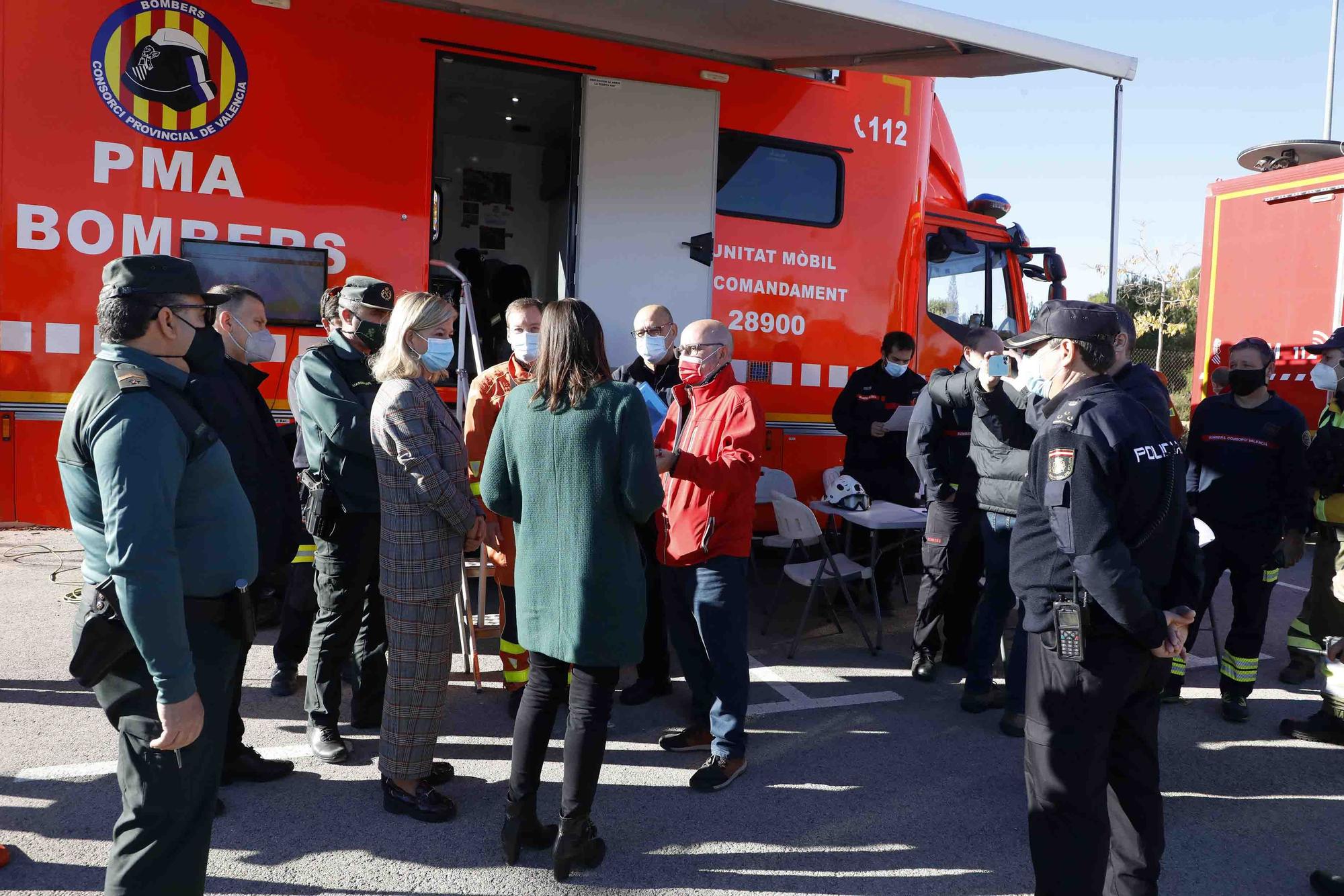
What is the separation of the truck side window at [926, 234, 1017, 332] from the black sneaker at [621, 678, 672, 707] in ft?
10.9

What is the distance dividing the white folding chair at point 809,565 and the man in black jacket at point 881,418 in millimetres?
661

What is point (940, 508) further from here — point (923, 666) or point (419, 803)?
point (419, 803)

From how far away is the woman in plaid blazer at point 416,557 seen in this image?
10.1 feet

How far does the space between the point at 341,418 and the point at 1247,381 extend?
387cm

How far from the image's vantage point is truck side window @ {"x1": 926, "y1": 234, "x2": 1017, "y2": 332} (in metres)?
6.40

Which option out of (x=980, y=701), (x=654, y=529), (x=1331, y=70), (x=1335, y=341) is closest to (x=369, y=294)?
(x=654, y=529)

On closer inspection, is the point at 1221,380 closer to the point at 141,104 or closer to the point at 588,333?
the point at 588,333

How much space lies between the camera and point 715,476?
3.27 metres

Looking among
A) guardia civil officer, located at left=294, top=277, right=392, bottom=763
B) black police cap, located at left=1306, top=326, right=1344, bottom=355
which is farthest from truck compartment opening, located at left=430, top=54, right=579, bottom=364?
black police cap, located at left=1306, top=326, right=1344, bottom=355

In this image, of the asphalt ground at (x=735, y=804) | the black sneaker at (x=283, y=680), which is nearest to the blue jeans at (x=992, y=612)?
the asphalt ground at (x=735, y=804)

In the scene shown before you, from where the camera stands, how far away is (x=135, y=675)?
2.00 m

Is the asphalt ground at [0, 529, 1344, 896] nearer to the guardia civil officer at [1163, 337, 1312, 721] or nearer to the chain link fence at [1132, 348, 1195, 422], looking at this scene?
the guardia civil officer at [1163, 337, 1312, 721]

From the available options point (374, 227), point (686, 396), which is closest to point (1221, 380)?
point (686, 396)

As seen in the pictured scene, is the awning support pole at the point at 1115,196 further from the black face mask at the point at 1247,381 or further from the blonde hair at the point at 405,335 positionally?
the blonde hair at the point at 405,335
